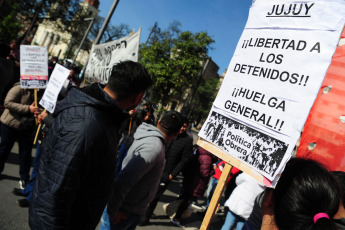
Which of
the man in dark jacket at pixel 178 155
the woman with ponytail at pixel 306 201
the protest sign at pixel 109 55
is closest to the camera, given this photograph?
the woman with ponytail at pixel 306 201

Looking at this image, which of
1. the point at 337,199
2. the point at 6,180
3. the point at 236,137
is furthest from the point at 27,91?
the point at 337,199

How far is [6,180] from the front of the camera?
12.9ft

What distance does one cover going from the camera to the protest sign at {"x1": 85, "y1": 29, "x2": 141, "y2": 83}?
156 inches

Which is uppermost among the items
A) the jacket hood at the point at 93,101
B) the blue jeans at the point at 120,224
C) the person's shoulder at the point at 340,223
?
the jacket hood at the point at 93,101

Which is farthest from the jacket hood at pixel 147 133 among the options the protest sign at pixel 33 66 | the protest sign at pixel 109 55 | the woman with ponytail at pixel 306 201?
the protest sign at pixel 33 66

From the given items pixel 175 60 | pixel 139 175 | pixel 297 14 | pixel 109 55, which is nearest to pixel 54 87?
pixel 109 55

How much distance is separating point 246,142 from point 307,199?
0.60 m

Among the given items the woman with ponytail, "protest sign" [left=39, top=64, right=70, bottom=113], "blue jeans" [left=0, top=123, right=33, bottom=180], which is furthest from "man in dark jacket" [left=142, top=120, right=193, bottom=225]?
the woman with ponytail

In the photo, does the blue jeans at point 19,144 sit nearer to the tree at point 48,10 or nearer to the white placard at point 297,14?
the white placard at point 297,14

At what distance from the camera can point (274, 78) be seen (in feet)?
5.44

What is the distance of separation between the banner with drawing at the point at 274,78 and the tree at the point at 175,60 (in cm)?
2123

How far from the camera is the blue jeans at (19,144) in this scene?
3.51 metres

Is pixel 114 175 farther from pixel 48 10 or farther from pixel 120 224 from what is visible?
pixel 48 10

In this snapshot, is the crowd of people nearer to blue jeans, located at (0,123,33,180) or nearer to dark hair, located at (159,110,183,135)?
dark hair, located at (159,110,183,135)
